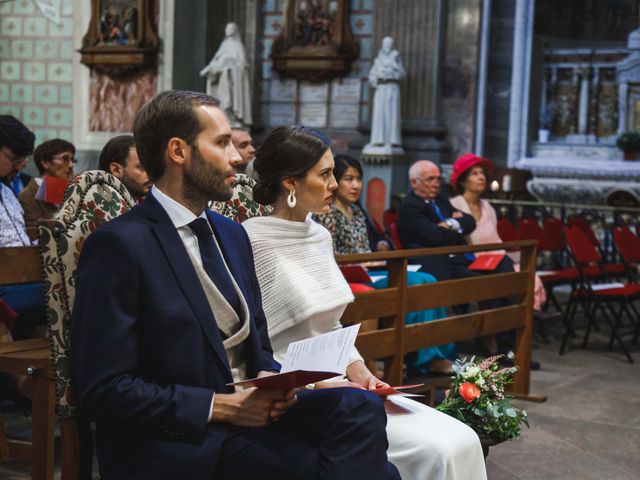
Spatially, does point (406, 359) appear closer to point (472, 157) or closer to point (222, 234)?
point (472, 157)

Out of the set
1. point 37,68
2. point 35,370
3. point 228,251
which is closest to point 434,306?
point 35,370

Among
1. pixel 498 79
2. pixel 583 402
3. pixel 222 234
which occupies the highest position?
pixel 498 79

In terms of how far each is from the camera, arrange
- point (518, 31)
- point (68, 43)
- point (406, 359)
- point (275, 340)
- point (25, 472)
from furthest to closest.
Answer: point (68, 43), point (518, 31), point (406, 359), point (25, 472), point (275, 340)

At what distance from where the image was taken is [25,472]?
13.2ft

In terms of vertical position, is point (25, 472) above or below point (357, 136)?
below

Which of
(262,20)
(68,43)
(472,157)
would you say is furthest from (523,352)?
(68,43)

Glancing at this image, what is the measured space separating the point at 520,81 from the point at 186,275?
11889 mm

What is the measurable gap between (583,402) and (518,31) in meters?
8.82

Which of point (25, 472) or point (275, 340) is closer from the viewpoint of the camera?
point (275, 340)

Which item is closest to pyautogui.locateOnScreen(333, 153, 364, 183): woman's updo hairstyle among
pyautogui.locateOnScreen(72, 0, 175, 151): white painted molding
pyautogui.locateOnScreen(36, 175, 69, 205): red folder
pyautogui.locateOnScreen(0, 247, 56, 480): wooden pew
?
pyautogui.locateOnScreen(36, 175, 69, 205): red folder

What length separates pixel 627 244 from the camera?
783cm

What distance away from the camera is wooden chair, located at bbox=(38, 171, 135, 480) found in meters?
2.90

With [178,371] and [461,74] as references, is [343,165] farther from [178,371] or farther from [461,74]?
[461,74]

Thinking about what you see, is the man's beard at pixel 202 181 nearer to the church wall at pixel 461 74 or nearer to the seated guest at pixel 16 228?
the seated guest at pixel 16 228
